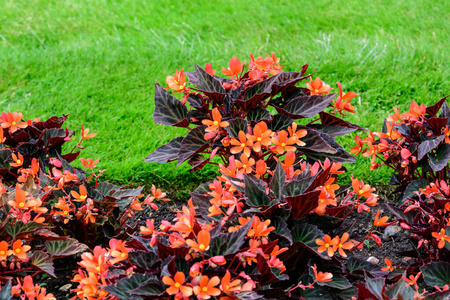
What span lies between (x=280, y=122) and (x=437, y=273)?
0.93 metres

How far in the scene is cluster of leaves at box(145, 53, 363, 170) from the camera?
6.93 feet

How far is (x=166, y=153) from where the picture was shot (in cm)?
232

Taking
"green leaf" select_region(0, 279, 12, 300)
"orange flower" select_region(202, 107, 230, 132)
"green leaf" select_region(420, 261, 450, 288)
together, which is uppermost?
"orange flower" select_region(202, 107, 230, 132)

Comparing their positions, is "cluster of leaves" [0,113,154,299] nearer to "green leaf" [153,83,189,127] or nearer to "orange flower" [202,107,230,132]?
"green leaf" [153,83,189,127]

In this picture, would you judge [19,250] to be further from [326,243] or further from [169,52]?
[169,52]

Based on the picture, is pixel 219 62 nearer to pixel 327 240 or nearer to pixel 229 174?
pixel 229 174

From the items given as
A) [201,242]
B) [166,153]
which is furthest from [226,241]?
[166,153]

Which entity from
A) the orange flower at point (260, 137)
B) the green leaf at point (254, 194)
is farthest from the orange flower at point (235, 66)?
the green leaf at point (254, 194)

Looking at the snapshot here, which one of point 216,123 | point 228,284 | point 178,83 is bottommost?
point 228,284

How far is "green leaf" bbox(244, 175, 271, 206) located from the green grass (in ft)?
4.79

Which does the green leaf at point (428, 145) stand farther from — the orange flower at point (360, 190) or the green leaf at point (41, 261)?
the green leaf at point (41, 261)

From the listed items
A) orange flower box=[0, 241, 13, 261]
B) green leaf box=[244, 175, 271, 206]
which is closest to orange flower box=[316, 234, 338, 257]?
green leaf box=[244, 175, 271, 206]

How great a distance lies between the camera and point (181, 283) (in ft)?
A: 4.58

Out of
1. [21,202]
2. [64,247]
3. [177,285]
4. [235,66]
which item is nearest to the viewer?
[177,285]
